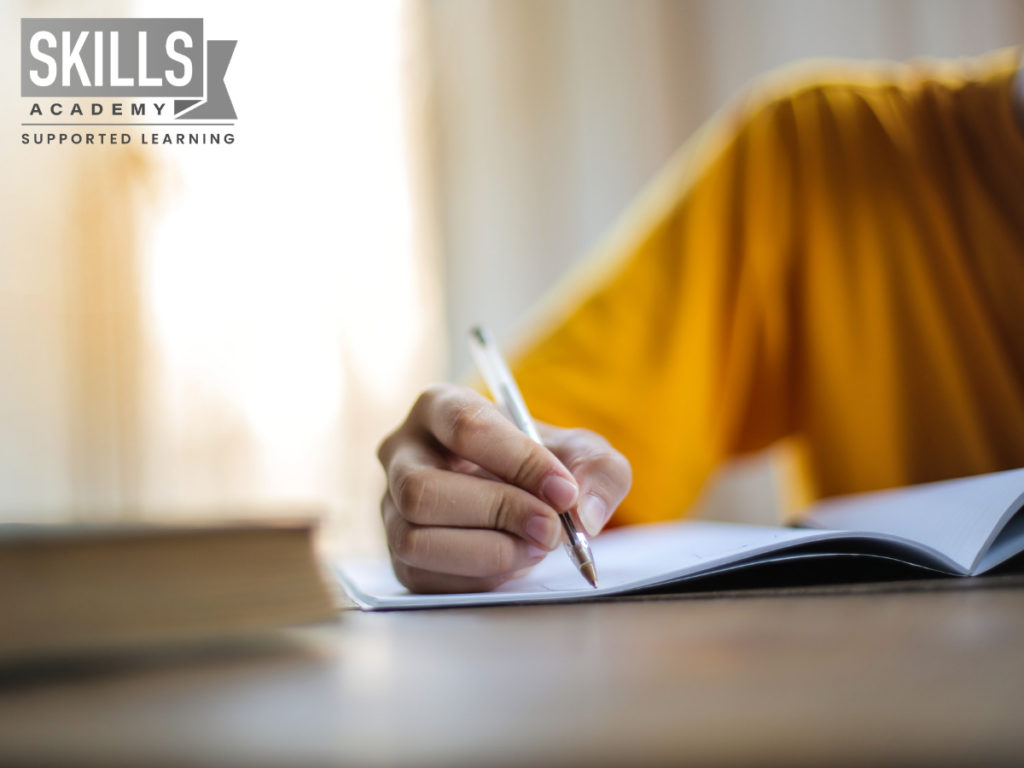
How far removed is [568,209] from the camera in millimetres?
1891

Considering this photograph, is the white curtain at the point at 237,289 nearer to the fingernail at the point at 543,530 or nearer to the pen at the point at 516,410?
the pen at the point at 516,410

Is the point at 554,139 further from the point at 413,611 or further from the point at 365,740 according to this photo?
the point at 365,740

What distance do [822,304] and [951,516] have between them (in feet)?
2.06

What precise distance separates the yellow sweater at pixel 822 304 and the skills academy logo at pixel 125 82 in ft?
3.40

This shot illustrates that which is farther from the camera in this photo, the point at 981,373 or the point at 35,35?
the point at 35,35

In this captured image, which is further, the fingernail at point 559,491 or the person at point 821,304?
the person at point 821,304

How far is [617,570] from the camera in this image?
16.8 inches

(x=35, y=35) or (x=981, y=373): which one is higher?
(x=35, y=35)

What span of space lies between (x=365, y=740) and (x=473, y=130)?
182 centimetres

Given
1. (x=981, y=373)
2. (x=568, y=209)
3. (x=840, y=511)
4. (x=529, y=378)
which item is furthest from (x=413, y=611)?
(x=568, y=209)

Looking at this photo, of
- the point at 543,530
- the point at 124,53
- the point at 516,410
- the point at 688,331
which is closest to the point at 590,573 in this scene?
the point at 543,530

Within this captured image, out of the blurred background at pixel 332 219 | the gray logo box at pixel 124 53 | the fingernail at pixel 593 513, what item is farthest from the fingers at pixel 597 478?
the gray logo box at pixel 124 53

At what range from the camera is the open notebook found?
367 mm

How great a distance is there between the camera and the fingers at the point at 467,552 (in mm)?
407
